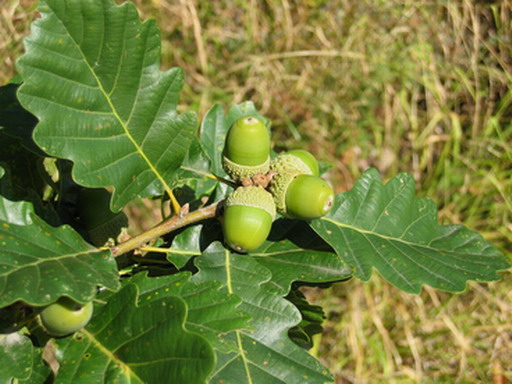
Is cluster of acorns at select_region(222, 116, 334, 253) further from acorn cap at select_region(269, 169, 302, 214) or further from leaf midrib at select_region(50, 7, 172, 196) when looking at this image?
leaf midrib at select_region(50, 7, 172, 196)

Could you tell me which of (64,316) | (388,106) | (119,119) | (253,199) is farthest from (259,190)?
(388,106)

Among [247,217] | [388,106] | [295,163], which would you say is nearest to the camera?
[247,217]

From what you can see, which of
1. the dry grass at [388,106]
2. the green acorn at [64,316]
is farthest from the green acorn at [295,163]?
the dry grass at [388,106]

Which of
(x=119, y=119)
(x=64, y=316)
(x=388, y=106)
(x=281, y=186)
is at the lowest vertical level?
(x=388, y=106)

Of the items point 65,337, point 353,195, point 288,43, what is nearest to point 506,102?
point 288,43

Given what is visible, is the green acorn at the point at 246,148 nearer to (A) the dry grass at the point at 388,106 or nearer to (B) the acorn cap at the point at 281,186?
(B) the acorn cap at the point at 281,186

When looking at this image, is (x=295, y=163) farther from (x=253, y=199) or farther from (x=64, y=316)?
(x=64, y=316)

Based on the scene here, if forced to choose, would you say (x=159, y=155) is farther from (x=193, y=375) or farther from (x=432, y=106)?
(x=432, y=106)

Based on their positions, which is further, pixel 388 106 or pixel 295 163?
pixel 388 106
